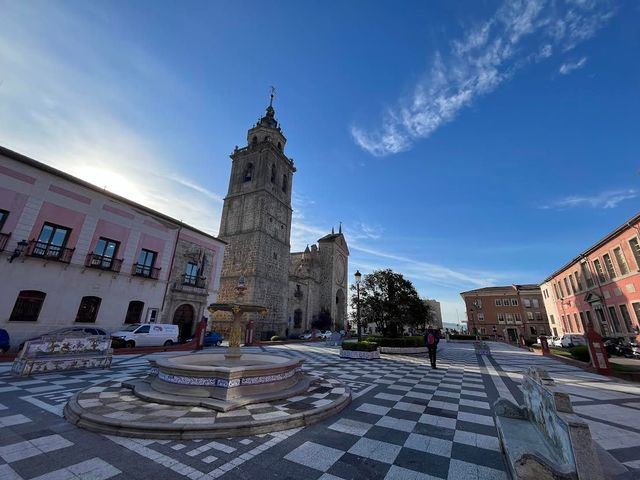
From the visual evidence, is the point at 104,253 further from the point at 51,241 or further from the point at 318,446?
the point at 318,446

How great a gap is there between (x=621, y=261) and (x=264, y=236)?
29597 millimetres

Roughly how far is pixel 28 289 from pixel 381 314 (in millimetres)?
19465

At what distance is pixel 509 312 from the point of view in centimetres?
4319

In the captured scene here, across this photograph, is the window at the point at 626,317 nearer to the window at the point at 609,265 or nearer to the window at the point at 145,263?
the window at the point at 609,265

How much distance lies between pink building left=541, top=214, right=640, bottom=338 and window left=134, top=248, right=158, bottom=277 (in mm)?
24703

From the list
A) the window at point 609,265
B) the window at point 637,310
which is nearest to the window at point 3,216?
the window at point 637,310

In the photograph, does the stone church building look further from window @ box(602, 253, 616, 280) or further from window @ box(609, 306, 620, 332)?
window @ box(602, 253, 616, 280)

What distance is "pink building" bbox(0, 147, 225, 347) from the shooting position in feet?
41.7

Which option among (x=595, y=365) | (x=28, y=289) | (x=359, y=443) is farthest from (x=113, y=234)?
(x=595, y=365)

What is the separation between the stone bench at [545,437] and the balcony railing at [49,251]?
19.3 meters

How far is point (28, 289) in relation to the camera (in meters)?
12.9

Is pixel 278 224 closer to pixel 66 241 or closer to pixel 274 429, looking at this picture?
pixel 66 241

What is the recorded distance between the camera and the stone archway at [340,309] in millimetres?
49062

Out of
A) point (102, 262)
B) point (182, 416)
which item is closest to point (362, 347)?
point (182, 416)
